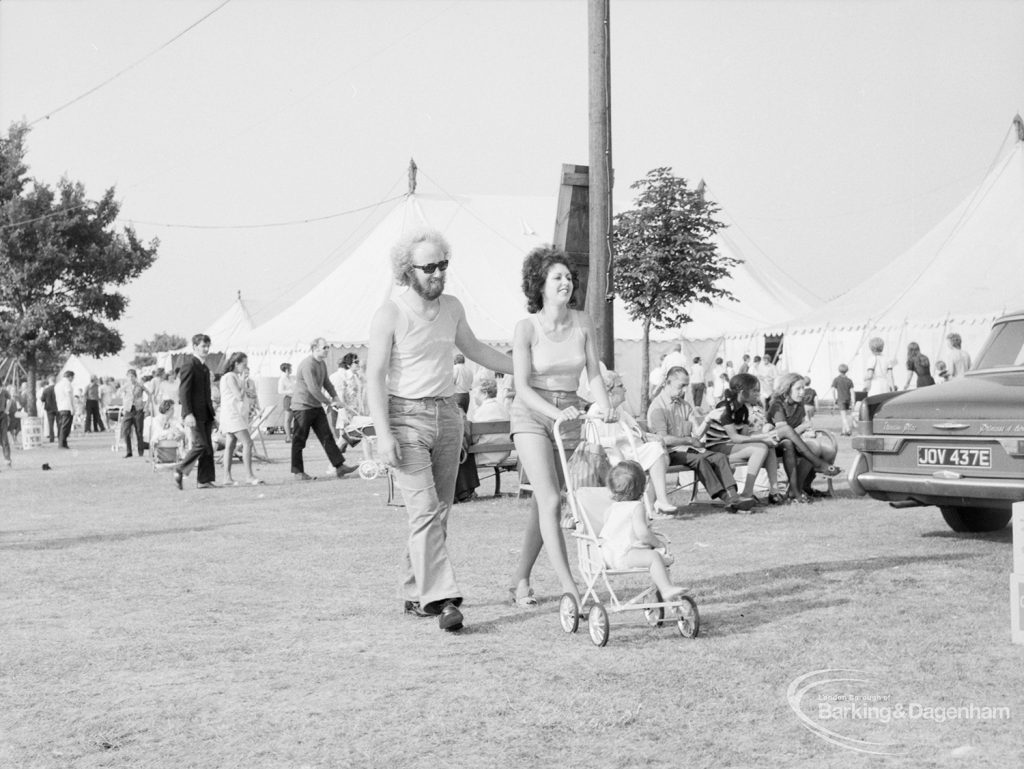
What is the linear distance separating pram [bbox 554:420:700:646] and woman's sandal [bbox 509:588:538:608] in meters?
0.38

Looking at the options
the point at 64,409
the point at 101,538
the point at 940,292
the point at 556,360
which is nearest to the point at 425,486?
the point at 556,360

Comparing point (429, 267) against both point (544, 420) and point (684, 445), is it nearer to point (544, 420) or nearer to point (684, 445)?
point (544, 420)

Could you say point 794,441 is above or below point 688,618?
above

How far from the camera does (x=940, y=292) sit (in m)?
31.5

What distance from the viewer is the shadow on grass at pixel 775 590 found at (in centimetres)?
663

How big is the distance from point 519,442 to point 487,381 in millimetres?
9513

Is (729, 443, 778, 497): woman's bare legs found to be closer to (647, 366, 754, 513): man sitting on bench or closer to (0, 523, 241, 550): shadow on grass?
(647, 366, 754, 513): man sitting on bench

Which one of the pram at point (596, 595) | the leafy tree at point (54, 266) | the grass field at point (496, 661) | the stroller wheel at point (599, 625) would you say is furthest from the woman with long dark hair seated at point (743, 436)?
the leafy tree at point (54, 266)

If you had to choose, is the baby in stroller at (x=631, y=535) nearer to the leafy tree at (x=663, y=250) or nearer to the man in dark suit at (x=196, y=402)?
the man in dark suit at (x=196, y=402)

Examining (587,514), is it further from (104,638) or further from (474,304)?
(474,304)

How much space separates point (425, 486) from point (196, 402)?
32.2ft

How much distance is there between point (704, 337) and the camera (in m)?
37.8

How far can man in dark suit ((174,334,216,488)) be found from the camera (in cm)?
1562

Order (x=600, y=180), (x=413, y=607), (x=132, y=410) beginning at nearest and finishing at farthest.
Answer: (x=413, y=607)
(x=600, y=180)
(x=132, y=410)
